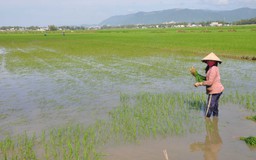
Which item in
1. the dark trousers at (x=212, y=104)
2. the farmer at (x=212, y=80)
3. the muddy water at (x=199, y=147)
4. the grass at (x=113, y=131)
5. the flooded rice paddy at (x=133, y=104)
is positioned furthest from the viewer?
the dark trousers at (x=212, y=104)

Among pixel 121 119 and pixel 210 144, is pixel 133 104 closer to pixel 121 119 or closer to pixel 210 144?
pixel 121 119

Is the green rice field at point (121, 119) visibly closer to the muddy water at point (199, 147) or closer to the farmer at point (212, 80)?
the muddy water at point (199, 147)

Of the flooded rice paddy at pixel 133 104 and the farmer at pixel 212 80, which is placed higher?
the farmer at pixel 212 80

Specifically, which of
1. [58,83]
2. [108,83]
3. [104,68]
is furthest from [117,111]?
[104,68]

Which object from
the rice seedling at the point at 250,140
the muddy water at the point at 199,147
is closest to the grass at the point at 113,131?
the muddy water at the point at 199,147

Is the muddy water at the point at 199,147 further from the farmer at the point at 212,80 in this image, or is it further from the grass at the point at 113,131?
the farmer at the point at 212,80

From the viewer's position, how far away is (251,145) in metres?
5.18

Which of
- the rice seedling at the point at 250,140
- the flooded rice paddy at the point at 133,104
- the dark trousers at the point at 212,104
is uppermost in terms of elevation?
the dark trousers at the point at 212,104

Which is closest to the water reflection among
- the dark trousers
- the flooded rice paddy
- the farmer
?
the flooded rice paddy

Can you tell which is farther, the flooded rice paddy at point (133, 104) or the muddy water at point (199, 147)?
the flooded rice paddy at point (133, 104)

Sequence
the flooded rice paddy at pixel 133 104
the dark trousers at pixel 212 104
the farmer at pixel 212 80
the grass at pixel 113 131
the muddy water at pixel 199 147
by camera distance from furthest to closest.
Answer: the dark trousers at pixel 212 104, the farmer at pixel 212 80, the flooded rice paddy at pixel 133 104, the grass at pixel 113 131, the muddy water at pixel 199 147

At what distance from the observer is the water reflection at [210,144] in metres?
4.97

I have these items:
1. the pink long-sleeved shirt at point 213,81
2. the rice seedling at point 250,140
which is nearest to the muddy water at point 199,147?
the rice seedling at point 250,140

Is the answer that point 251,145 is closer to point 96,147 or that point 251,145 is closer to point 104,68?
point 96,147
